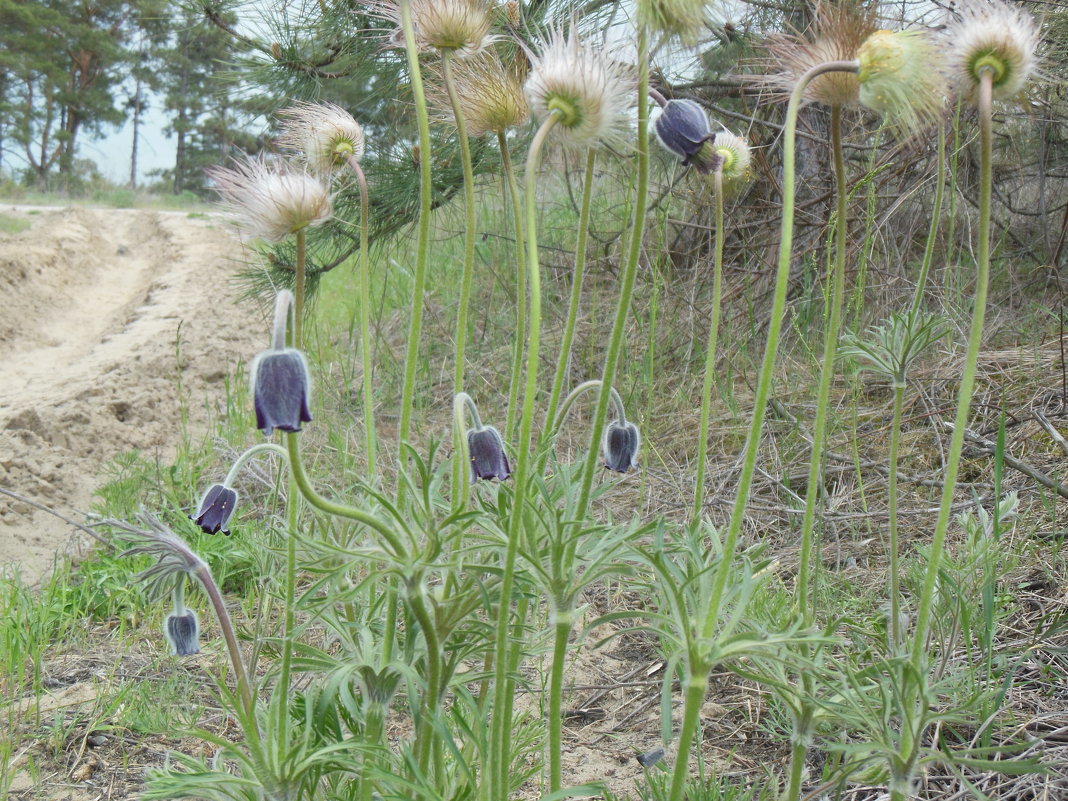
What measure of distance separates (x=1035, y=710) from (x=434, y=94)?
181 cm

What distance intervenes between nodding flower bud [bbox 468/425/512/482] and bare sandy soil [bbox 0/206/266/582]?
2.69 feet

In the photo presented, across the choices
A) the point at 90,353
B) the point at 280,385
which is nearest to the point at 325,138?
the point at 280,385

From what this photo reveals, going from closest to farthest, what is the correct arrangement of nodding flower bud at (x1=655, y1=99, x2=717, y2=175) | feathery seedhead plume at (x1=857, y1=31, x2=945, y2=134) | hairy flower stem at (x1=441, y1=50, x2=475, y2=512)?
feathery seedhead plume at (x1=857, y1=31, x2=945, y2=134)
hairy flower stem at (x1=441, y1=50, x2=475, y2=512)
nodding flower bud at (x1=655, y1=99, x2=717, y2=175)

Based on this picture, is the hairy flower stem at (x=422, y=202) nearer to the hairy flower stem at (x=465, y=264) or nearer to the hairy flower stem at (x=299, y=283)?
the hairy flower stem at (x=465, y=264)

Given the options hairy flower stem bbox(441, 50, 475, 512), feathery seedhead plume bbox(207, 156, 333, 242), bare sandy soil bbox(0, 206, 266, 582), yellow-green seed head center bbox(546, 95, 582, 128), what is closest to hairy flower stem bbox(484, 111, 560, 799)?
yellow-green seed head center bbox(546, 95, 582, 128)

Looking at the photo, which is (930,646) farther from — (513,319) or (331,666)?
(513,319)

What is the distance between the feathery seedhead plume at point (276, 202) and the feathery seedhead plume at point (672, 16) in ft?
1.73

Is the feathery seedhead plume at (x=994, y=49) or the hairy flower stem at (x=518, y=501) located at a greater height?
the feathery seedhead plume at (x=994, y=49)

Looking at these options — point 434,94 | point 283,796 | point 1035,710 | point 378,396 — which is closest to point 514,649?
point 283,796

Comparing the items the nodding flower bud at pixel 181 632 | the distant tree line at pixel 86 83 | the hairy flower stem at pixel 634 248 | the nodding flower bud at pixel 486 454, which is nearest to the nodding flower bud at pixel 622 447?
A: the nodding flower bud at pixel 486 454

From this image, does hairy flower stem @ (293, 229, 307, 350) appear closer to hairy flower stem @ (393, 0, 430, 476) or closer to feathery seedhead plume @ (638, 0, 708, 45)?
hairy flower stem @ (393, 0, 430, 476)

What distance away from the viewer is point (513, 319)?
4973 mm

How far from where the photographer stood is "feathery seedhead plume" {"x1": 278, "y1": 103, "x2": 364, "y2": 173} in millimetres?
1507

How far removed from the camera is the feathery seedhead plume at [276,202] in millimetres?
→ 1271
